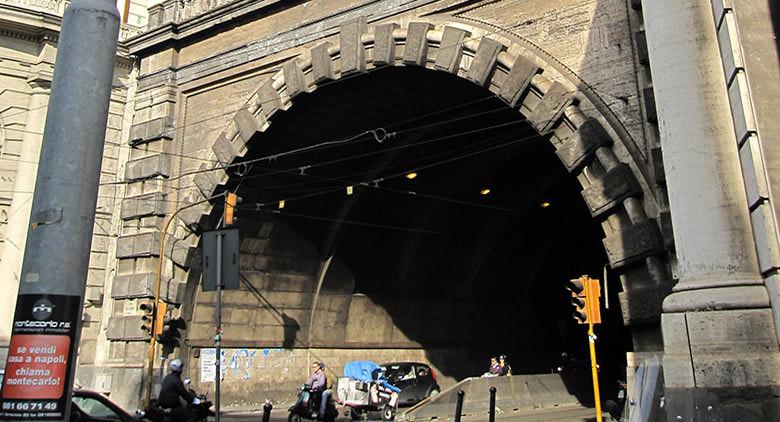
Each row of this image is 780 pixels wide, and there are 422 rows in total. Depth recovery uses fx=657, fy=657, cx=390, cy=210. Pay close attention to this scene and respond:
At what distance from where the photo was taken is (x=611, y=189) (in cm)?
1113

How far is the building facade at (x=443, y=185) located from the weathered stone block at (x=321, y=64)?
36 millimetres

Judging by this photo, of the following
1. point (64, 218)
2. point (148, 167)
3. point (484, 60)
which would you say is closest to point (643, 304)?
point (484, 60)

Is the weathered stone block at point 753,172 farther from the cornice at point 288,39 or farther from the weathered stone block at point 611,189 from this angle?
the cornice at point 288,39

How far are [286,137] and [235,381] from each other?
7.46m

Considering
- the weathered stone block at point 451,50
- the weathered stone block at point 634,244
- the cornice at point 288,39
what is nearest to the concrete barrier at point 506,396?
the weathered stone block at point 634,244

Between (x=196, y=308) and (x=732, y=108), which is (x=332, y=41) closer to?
(x=196, y=308)

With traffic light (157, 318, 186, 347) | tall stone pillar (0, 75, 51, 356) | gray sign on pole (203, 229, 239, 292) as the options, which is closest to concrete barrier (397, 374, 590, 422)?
traffic light (157, 318, 186, 347)

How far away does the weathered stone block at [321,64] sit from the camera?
15.5 metres

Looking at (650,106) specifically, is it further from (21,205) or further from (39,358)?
(21,205)

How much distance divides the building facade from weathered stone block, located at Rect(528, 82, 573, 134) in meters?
0.07

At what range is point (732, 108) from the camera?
771cm

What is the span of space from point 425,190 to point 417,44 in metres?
7.91

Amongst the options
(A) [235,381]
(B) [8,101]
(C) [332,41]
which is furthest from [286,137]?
(B) [8,101]

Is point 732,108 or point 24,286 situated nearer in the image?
point 24,286
